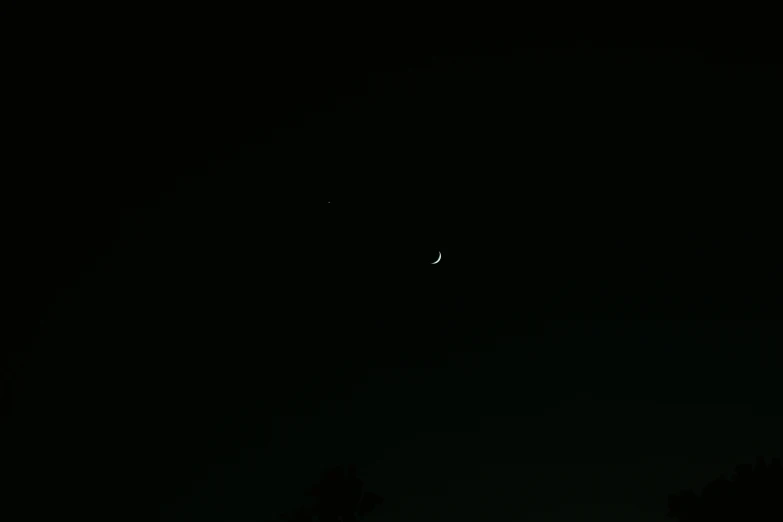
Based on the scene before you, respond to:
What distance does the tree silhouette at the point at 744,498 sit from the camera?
1883cm

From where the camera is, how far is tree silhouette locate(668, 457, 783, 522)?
61.8 feet

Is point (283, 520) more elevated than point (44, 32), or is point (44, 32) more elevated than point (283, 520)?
point (44, 32)

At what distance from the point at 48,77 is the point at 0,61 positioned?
117 inches

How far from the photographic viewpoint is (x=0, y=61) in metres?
10.6

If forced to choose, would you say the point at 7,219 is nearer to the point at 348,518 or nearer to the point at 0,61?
the point at 0,61

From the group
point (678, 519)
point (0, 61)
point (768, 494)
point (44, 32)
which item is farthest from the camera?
point (678, 519)

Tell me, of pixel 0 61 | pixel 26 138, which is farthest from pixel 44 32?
pixel 26 138

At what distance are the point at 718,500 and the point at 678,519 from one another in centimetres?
151

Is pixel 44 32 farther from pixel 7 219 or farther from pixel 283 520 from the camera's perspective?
pixel 283 520

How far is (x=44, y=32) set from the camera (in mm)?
11953

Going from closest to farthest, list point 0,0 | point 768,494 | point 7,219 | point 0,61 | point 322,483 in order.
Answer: point 0,0 → point 0,61 → point 7,219 → point 768,494 → point 322,483

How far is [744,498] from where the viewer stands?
1905cm

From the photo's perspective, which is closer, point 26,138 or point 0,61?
point 0,61

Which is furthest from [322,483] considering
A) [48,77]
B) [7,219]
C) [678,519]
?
[48,77]
